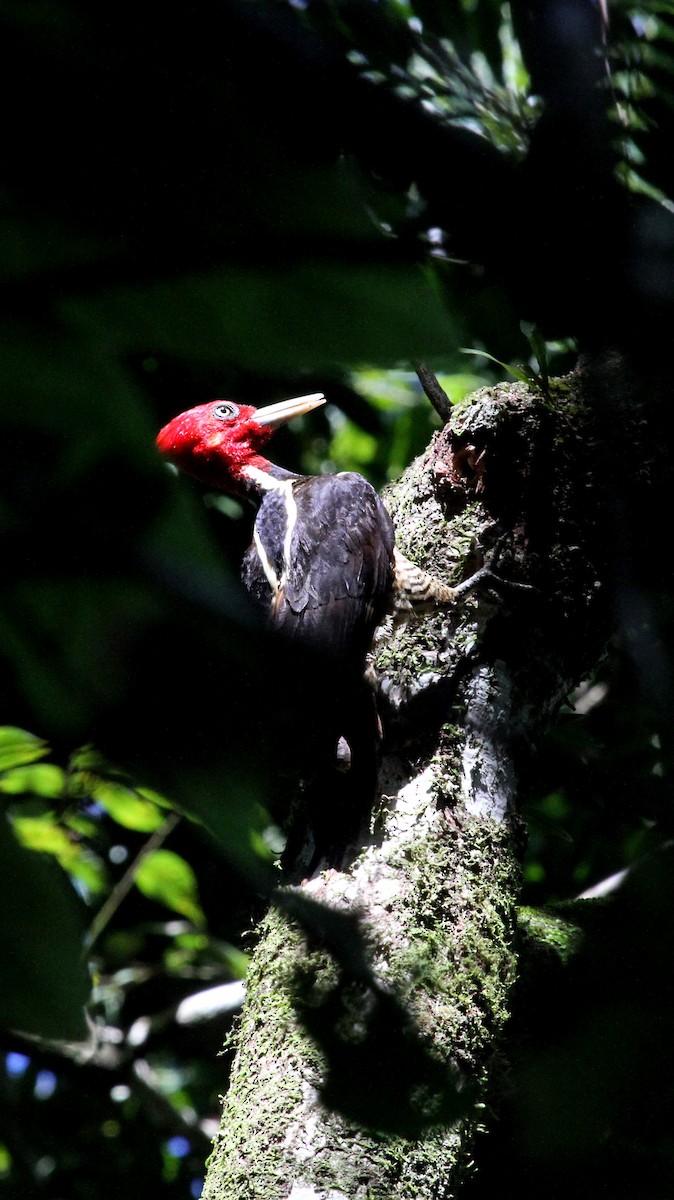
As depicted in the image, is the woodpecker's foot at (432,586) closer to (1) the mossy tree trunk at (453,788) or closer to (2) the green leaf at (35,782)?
(1) the mossy tree trunk at (453,788)

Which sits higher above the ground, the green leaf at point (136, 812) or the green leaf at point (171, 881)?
the green leaf at point (136, 812)

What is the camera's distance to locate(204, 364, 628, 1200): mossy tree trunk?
172 cm

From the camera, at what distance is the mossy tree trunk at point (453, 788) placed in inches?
67.8

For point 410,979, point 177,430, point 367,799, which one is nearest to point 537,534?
point 367,799

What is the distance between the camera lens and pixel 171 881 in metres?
2.65

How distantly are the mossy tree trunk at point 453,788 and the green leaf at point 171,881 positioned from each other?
1.48 feet

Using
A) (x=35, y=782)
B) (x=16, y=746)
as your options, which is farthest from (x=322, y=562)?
(x=16, y=746)

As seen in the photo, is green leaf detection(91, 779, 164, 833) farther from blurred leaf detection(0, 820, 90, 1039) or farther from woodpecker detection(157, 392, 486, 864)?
blurred leaf detection(0, 820, 90, 1039)

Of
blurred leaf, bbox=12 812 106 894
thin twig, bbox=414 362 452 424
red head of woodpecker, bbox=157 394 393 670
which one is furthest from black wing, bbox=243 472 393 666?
blurred leaf, bbox=12 812 106 894

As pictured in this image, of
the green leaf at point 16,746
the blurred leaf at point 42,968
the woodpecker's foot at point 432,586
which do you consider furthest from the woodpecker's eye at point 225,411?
the blurred leaf at point 42,968

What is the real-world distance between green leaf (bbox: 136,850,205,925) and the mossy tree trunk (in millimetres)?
452

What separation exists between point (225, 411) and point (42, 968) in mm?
2906

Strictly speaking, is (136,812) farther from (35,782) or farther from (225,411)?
(225,411)

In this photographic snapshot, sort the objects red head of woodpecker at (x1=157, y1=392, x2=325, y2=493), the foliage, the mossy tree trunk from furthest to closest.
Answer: red head of woodpecker at (x1=157, y1=392, x2=325, y2=493), the mossy tree trunk, the foliage
